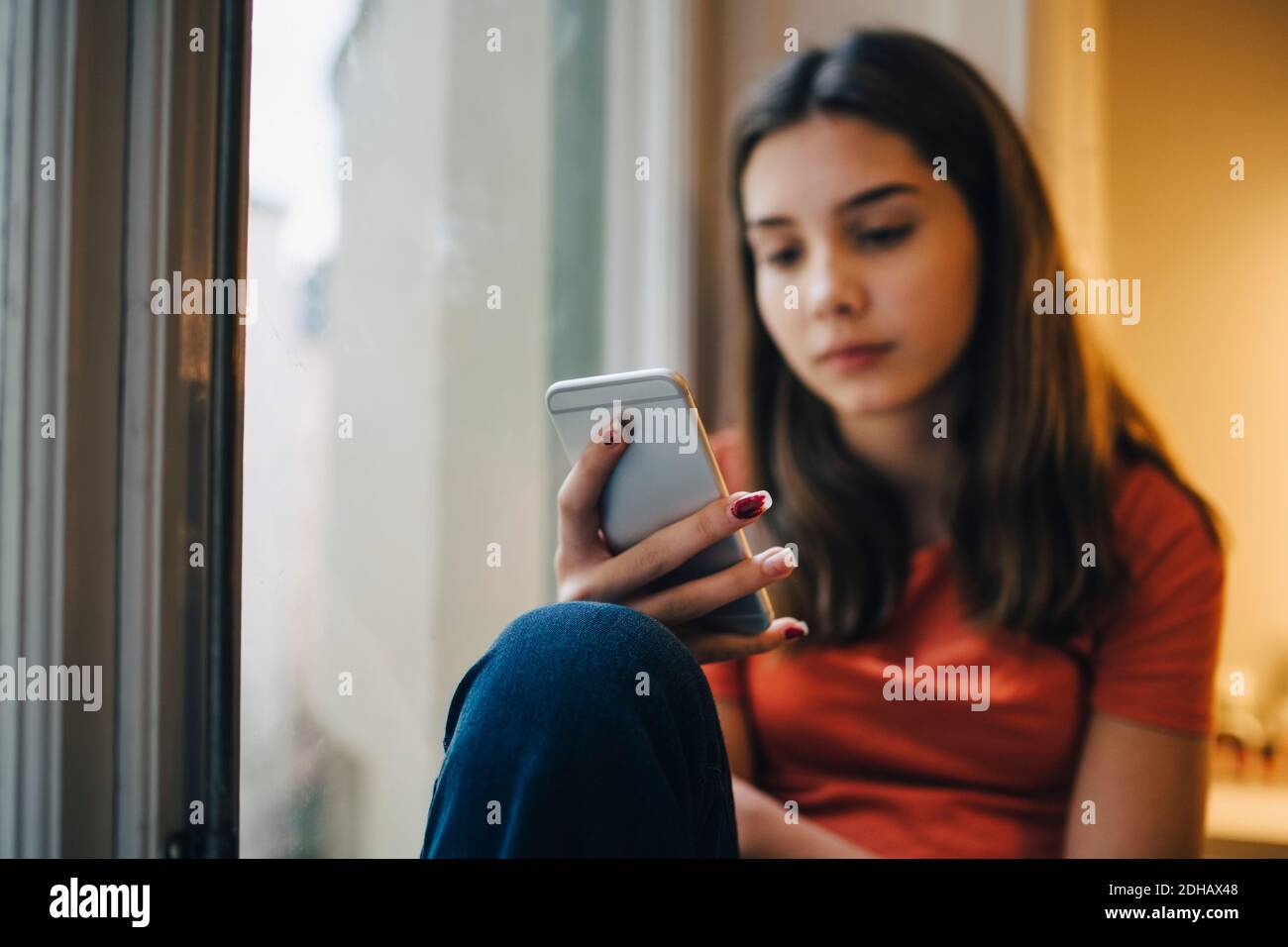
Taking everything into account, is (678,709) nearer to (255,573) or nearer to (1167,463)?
(255,573)

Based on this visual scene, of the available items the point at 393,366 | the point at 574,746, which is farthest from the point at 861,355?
the point at 574,746

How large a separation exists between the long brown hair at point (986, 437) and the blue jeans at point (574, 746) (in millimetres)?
419

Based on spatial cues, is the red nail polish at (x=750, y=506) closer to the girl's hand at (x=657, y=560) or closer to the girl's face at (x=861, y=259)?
the girl's hand at (x=657, y=560)

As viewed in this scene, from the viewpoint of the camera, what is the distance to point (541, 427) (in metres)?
1.04

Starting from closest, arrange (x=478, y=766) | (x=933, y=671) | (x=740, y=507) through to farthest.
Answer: (x=478, y=766), (x=740, y=507), (x=933, y=671)

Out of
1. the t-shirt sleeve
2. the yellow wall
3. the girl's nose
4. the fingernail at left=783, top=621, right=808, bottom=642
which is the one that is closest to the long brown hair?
the t-shirt sleeve

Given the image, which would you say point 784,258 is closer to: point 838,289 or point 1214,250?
point 838,289

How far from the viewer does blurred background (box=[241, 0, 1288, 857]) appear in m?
0.69

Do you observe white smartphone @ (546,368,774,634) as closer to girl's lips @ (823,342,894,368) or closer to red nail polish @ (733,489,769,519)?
red nail polish @ (733,489,769,519)

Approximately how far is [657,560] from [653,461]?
2.5 inches

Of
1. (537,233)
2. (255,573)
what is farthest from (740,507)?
(537,233)

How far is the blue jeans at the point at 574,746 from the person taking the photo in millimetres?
427

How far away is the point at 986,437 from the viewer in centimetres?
90
